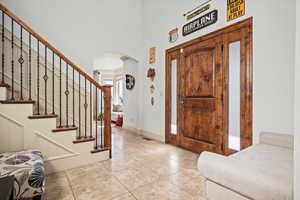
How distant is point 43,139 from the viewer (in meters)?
2.15

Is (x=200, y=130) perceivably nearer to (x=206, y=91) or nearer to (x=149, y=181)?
(x=206, y=91)

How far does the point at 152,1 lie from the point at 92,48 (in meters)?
2.02

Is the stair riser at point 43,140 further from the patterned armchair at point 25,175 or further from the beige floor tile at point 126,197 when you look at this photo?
the beige floor tile at point 126,197

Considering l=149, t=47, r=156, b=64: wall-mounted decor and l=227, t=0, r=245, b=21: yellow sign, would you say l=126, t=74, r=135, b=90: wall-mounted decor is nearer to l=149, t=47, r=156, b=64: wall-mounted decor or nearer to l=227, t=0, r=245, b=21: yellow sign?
l=149, t=47, r=156, b=64: wall-mounted decor

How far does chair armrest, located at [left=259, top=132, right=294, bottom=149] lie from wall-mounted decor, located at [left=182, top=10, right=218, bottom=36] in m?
1.98

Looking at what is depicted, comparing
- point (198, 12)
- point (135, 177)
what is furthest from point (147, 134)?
point (198, 12)

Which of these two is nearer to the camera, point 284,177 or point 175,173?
point 284,177

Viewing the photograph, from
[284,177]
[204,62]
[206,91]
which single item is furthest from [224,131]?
[284,177]

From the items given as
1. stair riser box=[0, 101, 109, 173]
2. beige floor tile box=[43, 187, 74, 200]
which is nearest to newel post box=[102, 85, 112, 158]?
stair riser box=[0, 101, 109, 173]

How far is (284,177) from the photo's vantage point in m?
1.04

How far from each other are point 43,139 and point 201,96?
263cm

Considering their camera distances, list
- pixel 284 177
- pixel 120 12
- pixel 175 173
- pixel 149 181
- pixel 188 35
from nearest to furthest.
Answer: pixel 284 177 < pixel 149 181 < pixel 175 173 < pixel 188 35 < pixel 120 12

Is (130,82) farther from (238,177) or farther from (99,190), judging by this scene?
(238,177)

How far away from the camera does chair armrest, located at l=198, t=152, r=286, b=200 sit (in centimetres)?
100
